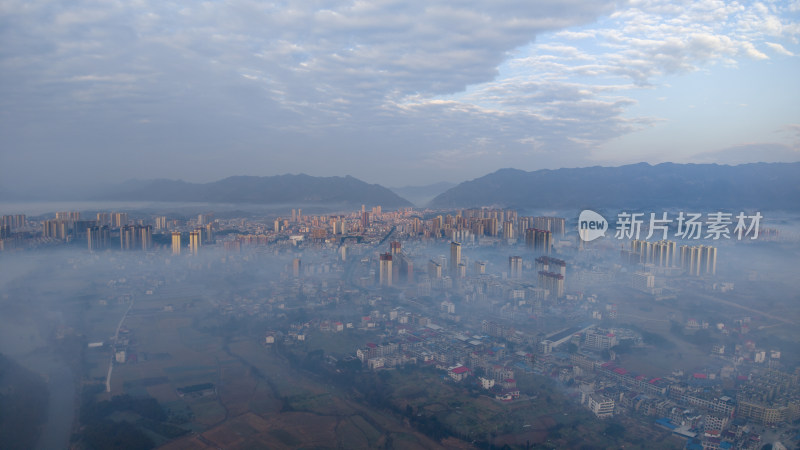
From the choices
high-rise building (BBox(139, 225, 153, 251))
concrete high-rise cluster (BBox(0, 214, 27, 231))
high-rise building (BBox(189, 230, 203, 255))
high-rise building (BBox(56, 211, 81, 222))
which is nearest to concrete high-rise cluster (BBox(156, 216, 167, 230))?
high-rise building (BBox(139, 225, 153, 251))

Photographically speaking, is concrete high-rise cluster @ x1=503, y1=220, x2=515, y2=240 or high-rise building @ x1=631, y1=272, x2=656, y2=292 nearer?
high-rise building @ x1=631, y1=272, x2=656, y2=292

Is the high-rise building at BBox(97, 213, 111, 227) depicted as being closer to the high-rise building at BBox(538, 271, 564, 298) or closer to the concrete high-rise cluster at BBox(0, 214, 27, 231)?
the concrete high-rise cluster at BBox(0, 214, 27, 231)

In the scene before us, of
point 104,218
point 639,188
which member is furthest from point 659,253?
point 104,218

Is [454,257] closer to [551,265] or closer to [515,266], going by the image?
[515,266]

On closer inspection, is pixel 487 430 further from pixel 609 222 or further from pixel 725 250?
pixel 609 222

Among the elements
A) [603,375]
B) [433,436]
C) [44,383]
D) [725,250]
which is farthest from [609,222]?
[44,383]

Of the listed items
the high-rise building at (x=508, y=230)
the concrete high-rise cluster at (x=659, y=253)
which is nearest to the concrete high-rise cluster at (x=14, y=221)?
the high-rise building at (x=508, y=230)

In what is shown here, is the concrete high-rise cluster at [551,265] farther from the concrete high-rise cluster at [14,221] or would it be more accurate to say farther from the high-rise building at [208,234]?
the concrete high-rise cluster at [14,221]
